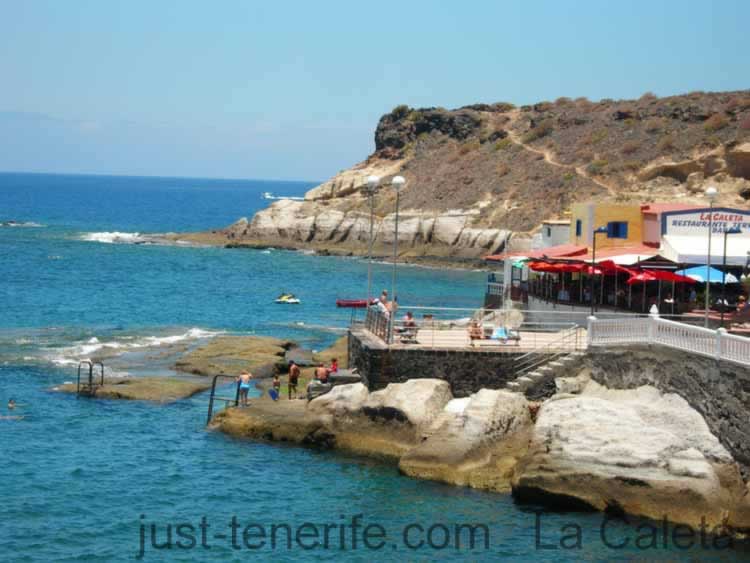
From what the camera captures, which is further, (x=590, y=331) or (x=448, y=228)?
(x=448, y=228)

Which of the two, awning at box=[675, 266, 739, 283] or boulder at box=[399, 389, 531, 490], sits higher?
awning at box=[675, 266, 739, 283]

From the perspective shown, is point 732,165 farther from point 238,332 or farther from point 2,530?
point 2,530

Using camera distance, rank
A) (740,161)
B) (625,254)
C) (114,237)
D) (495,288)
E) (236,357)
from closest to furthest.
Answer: (625,254)
(236,357)
(495,288)
(740,161)
(114,237)

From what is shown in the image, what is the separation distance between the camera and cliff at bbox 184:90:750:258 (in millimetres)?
101000

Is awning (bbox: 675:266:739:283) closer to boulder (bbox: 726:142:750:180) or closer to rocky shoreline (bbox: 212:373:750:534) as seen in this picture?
rocky shoreline (bbox: 212:373:750:534)

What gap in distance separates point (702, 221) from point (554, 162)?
81461 mm

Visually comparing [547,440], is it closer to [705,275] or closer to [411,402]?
[411,402]

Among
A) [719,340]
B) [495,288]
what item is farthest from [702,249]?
[495,288]

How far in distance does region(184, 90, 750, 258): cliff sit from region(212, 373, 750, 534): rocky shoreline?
6133 centimetres

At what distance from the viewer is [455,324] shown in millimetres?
37062

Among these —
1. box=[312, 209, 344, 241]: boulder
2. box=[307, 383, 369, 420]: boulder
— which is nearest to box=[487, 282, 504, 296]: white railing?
box=[307, 383, 369, 420]: boulder

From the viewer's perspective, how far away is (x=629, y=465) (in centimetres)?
2448

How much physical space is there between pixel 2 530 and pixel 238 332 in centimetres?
3244

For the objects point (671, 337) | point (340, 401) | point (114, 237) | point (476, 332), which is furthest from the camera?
point (114, 237)
